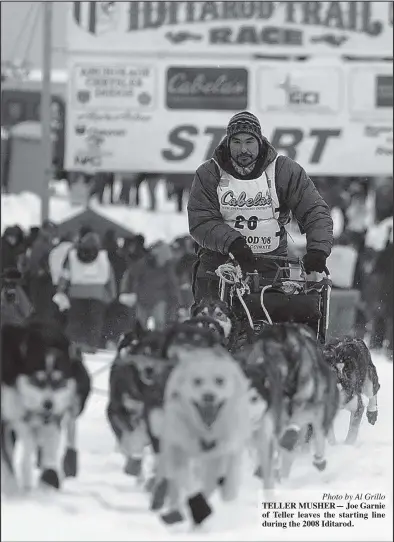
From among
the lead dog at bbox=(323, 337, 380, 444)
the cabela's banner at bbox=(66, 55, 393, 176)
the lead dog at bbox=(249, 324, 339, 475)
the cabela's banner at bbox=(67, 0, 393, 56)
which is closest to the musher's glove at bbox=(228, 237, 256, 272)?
the lead dog at bbox=(323, 337, 380, 444)

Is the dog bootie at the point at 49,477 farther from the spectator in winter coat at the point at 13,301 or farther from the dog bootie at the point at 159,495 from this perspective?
the spectator in winter coat at the point at 13,301

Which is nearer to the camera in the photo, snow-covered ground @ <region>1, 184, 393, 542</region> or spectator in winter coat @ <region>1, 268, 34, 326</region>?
snow-covered ground @ <region>1, 184, 393, 542</region>

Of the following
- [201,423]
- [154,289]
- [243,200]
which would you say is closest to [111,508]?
[201,423]

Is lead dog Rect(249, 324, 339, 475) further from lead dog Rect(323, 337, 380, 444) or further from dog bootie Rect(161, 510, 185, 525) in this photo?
lead dog Rect(323, 337, 380, 444)

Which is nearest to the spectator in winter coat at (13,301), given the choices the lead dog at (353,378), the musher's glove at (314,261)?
the musher's glove at (314,261)

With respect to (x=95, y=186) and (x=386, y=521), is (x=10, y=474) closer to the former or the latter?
(x=386, y=521)

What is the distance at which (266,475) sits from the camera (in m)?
3.39

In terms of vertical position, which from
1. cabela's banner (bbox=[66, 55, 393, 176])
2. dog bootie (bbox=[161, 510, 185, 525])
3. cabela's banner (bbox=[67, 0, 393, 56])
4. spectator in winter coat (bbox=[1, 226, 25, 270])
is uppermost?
cabela's banner (bbox=[67, 0, 393, 56])

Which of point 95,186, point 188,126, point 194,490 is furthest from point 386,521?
point 95,186

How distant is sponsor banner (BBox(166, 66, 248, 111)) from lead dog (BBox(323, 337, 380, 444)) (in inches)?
392

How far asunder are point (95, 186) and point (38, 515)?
1909 centimetres

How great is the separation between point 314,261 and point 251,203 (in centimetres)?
45

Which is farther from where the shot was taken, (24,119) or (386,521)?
(24,119)

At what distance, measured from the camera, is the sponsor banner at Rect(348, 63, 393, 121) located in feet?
47.7
